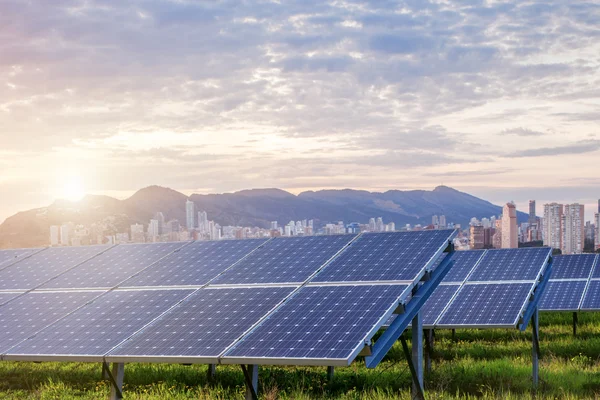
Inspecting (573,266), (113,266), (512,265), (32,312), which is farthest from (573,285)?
(32,312)

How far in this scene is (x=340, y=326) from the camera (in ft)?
41.1

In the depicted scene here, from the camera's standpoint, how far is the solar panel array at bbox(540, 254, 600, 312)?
29.5 metres

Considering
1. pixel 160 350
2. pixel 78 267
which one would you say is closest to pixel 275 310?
pixel 160 350

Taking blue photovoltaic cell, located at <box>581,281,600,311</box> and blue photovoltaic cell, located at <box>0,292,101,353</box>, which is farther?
blue photovoltaic cell, located at <box>581,281,600,311</box>

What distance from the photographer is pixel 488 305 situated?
21.8m

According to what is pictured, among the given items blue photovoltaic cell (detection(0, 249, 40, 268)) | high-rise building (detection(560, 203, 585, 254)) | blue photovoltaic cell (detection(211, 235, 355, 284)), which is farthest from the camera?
high-rise building (detection(560, 203, 585, 254))

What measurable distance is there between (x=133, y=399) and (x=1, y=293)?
5.33 metres

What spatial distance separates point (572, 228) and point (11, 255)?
14373 cm

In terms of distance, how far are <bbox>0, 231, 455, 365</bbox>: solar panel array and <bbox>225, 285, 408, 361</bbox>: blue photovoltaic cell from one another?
0.02 m

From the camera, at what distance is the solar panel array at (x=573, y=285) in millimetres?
29516

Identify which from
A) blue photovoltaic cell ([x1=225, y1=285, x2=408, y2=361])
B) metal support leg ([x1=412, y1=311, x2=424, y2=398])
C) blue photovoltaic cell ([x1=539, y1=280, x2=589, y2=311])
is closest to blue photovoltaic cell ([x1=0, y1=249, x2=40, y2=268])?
blue photovoltaic cell ([x1=225, y1=285, x2=408, y2=361])

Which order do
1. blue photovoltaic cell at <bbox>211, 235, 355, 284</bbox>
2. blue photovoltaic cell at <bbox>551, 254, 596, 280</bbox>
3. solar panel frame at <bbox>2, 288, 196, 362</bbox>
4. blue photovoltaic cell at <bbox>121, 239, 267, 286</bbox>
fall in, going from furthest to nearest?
1. blue photovoltaic cell at <bbox>551, 254, 596, 280</bbox>
2. blue photovoltaic cell at <bbox>121, 239, 267, 286</bbox>
3. blue photovoltaic cell at <bbox>211, 235, 355, 284</bbox>
4. solar panel frame at <bbox>2, 288, 196, 362</bbox>

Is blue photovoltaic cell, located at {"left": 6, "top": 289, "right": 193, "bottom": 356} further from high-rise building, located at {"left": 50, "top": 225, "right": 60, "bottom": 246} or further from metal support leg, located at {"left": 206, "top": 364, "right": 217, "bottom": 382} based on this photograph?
high-rise building, located at {"left": 50, "top": 225, "right": 60, "bottom": 246}

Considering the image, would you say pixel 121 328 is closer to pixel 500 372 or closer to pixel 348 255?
pixel 348 255
